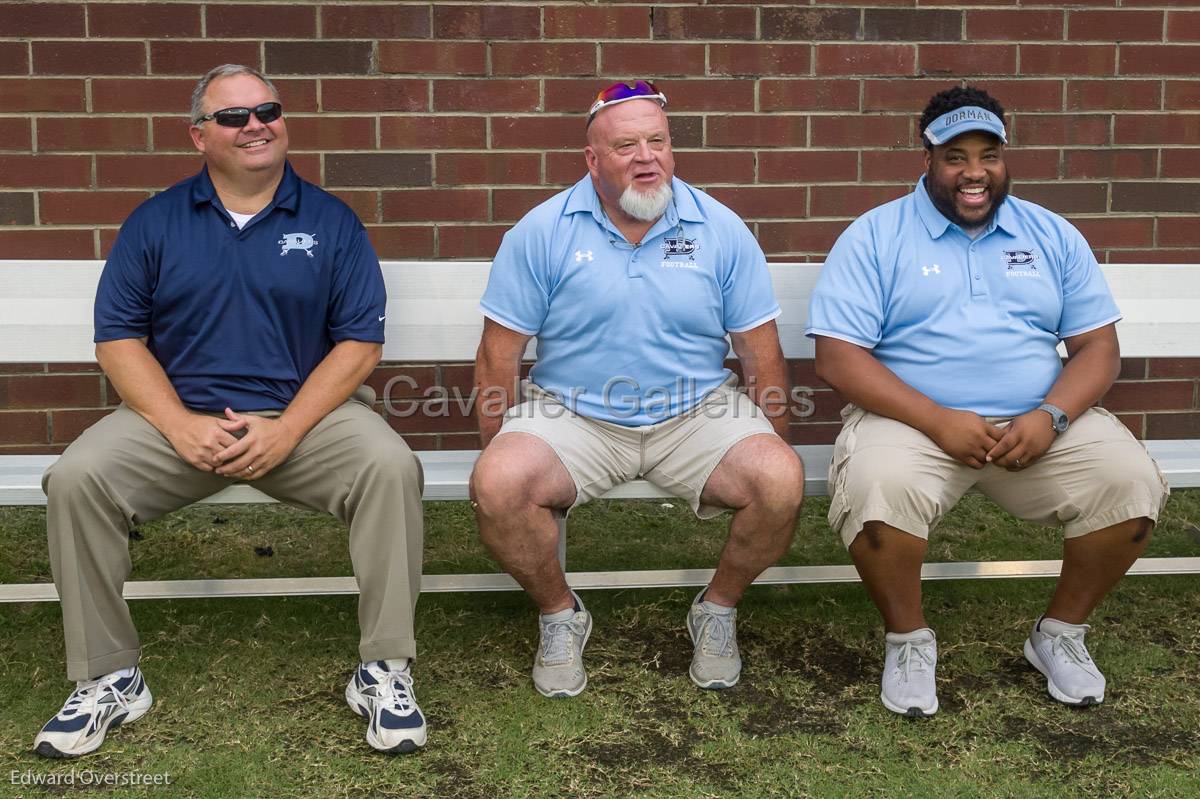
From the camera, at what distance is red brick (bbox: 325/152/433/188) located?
15.3 feet

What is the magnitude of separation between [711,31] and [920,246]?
5.15 feet

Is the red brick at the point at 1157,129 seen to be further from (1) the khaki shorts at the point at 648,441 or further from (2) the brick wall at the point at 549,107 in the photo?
(1) the khaki shorts at the point at 648,441

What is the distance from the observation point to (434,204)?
4727mm

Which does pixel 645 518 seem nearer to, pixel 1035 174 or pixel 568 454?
pixel 568 454

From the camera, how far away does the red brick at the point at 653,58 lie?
15.3 ft

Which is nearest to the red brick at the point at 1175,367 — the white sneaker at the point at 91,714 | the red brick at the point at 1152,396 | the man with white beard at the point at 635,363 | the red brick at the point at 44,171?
the red brick at the point at 1152,396

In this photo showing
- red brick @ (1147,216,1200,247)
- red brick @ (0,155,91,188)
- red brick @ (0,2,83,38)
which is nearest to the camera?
red brick @ (0,2,83,38)

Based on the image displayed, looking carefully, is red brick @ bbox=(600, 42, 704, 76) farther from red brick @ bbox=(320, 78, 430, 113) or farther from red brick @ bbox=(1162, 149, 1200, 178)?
red brick @ bbox=(1162, 149, 1200, 178)

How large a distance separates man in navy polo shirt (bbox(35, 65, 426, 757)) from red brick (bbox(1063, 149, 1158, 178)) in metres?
2.82

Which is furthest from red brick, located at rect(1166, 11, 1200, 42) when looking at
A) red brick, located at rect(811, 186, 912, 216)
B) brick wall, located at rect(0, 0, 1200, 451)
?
red brick, located at rect(811, 186, 912, 216)

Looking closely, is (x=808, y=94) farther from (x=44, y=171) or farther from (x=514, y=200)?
(x=44, y=171)

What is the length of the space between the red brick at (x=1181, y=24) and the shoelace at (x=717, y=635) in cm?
301

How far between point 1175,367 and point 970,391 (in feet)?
7.20

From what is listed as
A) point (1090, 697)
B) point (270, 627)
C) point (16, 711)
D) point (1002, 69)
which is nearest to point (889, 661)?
point (1090, 697)
